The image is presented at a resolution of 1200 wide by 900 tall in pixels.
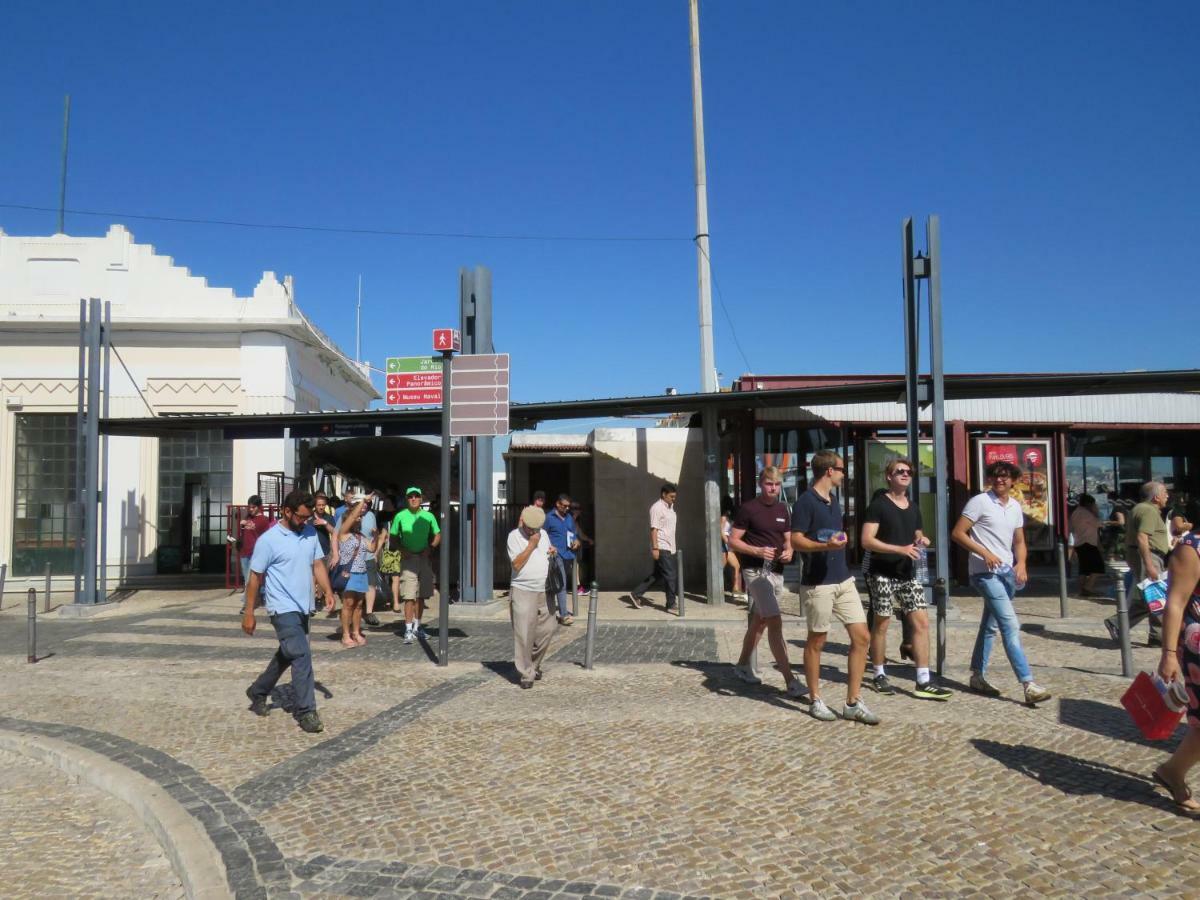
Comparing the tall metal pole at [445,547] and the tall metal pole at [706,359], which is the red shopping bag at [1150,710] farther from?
the tall metal pole at [706,359]

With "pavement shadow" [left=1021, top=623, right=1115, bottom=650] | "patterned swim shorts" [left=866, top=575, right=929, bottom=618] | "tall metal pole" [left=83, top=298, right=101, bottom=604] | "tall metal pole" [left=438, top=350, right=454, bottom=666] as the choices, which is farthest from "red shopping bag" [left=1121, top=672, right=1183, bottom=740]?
"tall metal pole" [left=83, top=298, right=101, bottom=604]

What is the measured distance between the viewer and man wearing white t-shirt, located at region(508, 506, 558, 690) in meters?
7.88

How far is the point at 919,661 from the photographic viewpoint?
7.04m

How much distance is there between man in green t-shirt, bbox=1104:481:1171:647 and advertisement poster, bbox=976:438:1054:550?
4497 mm

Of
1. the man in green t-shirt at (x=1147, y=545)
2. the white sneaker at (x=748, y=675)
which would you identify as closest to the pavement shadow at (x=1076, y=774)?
the white sneaker at (x=748, y=675)

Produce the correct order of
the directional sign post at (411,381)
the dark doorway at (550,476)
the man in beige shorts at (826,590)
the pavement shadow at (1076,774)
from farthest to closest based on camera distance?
the directional sign post at (411,381)
the dark doorway at (550,476)
the man in beige shorts at (826,590)
the pavement shadow at (1076,774)

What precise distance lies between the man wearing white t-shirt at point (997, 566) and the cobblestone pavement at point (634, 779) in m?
0.30

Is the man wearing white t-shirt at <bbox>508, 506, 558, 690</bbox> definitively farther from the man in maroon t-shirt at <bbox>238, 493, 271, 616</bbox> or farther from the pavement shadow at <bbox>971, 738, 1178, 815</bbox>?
the man in maroon t-shirt at <bbox>238, 493, 271, 616</bbox>

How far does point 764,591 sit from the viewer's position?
7.21 meters

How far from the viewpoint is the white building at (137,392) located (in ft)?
64.6

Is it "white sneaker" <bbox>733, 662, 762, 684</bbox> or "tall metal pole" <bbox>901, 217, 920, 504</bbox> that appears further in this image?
"tall metal pole" <bbox>901, 217, 920, 504</bbox>

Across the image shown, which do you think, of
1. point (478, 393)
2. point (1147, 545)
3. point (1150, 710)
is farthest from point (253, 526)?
point (1150, 710)

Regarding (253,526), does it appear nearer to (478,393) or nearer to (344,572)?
(344,572)

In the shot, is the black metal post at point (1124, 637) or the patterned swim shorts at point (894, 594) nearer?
the patterned swim shorts at point (894, 594)
